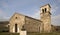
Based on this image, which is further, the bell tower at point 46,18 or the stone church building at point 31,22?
the bell tower at point 46,18

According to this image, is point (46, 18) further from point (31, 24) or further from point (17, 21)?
point (17, 21)

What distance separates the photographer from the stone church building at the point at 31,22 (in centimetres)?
2969

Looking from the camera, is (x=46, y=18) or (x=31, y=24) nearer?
(x=31, y=24)

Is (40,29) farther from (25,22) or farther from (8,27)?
(8,27)

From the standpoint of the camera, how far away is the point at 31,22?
3002cm

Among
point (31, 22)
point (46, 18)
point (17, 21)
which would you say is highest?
point (46, 18)

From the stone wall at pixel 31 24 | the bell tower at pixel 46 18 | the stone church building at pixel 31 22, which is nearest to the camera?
the stone wall at pixel 31 24

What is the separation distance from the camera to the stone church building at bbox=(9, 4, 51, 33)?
97.4ft

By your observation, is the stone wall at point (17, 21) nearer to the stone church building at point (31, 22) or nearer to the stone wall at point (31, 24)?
the stone church building at point (31, 22)

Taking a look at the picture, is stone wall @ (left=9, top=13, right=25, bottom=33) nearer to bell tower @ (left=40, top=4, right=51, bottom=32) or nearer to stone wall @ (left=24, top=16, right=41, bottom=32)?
stone wall @ (left=24, top=16, right=41, bottom=32)

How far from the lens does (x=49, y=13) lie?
34.5 metres

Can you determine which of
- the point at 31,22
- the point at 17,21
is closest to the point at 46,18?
the point at 31,22

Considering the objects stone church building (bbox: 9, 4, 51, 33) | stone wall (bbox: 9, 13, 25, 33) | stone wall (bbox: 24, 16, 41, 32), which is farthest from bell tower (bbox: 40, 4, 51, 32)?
stone wall (bbox: 9, 13, 25, 33)

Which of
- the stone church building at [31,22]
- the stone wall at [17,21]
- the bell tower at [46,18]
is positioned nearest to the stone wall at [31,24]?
the stone church building at [31,22]
